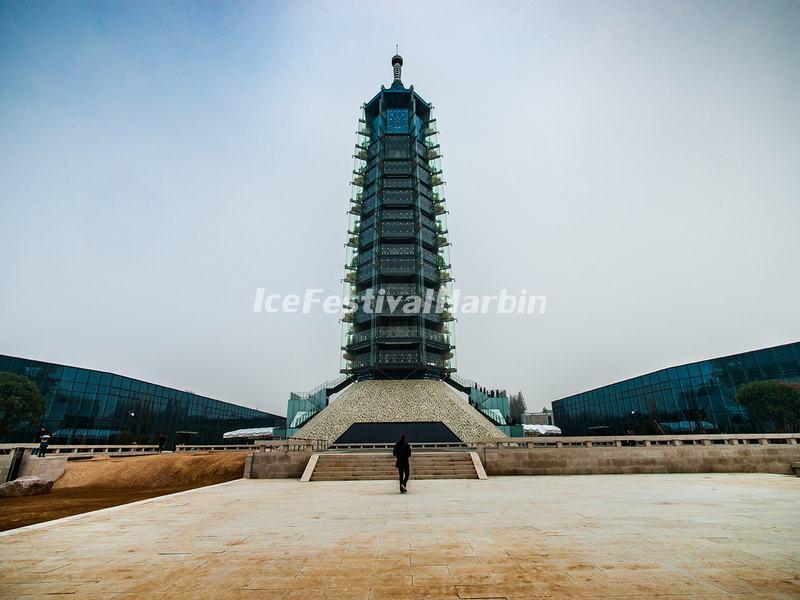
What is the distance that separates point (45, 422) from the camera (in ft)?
153

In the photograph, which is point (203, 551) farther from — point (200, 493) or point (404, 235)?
point (404, 235)

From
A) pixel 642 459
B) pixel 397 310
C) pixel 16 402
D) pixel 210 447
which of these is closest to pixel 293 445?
pixel 210 447

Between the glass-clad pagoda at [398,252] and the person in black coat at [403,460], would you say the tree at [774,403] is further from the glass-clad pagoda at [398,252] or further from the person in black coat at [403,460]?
the person in black coat at [403,460]

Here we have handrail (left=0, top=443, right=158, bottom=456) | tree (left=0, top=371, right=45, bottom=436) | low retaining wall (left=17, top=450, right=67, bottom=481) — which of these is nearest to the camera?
low retaining wall (left=17, top=450, right=67, bottom=481)

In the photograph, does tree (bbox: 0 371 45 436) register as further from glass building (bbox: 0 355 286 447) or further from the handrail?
the handrail

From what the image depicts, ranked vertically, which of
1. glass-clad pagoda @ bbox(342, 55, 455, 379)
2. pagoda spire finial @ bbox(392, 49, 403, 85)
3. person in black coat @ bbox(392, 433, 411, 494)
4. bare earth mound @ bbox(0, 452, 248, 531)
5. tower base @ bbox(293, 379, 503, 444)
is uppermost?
pagoda spire finial @ bbox(392, 49, 403, 85)

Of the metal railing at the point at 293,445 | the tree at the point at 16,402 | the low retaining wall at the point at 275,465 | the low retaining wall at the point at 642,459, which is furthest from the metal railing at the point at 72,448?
the low retaining wall at the point at 642,459

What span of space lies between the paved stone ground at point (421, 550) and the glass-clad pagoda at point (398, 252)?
1551 inches

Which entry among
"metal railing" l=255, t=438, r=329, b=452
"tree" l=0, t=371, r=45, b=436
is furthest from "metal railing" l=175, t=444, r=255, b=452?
"tree" l=0, t=371, r=45, b=436

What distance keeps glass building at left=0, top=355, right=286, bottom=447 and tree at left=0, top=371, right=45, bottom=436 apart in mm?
5504

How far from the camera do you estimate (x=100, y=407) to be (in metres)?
52.7

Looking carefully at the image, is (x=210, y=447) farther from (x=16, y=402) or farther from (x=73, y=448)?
(x=16, y=402)

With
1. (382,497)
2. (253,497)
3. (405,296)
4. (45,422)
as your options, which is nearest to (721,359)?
(405,296)

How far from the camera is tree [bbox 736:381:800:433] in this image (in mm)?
39312
